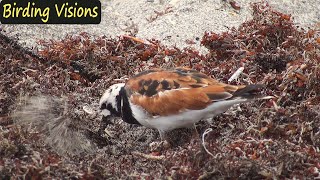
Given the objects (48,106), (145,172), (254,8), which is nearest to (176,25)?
(254,8)

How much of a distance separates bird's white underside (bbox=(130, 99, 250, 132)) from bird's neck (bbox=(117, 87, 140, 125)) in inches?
2.2

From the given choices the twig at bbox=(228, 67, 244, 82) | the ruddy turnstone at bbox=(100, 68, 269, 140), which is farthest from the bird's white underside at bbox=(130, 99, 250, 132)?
the twig at bbox=(228, 67, 244, 82)

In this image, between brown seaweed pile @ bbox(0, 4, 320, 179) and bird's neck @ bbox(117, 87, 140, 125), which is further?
bird's neck @ bbox(117, 87, 140, 125)

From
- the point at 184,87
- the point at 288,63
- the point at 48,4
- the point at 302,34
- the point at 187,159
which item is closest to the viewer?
the point at 187,159

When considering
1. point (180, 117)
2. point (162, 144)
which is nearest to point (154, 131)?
point (162, 144)

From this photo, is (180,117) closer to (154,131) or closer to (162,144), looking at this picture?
(162,144)

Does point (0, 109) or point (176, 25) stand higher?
point (176, 25)

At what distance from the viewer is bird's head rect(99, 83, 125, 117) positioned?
168 inches

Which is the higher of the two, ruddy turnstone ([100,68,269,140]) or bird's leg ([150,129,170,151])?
ruddy turnstone ([100,68,269,140])

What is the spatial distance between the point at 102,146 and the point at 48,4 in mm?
2241

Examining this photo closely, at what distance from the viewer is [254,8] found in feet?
17.2

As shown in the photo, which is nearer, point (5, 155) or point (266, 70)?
point (5, 155)

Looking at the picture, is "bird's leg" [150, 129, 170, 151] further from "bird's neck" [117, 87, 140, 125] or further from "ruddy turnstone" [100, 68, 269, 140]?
"bird's neck" [117, 87, 140, 125]

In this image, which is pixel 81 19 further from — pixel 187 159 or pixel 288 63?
pixel 187 159
